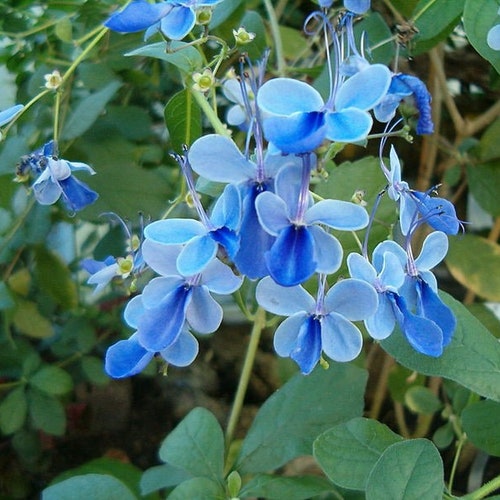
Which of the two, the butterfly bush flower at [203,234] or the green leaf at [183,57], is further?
the green leaf at [183,57]

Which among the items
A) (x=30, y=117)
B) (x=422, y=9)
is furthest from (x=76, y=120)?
(x=422, y=9)

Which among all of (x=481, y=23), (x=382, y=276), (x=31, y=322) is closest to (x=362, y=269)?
(x=382, y=276)

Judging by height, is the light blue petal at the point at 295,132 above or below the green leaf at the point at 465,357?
above

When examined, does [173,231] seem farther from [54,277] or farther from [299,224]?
[54,277]

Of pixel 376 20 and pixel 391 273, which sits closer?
pixel 391 273

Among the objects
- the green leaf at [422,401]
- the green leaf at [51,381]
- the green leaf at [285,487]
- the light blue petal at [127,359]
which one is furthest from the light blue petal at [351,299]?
the green leaf at [51,381]

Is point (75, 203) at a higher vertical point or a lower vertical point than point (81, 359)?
higher

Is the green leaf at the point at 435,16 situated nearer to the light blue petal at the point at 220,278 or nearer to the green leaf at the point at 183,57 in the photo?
the green leaf at the point at 183,57

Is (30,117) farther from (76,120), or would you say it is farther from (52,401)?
(52,401)
